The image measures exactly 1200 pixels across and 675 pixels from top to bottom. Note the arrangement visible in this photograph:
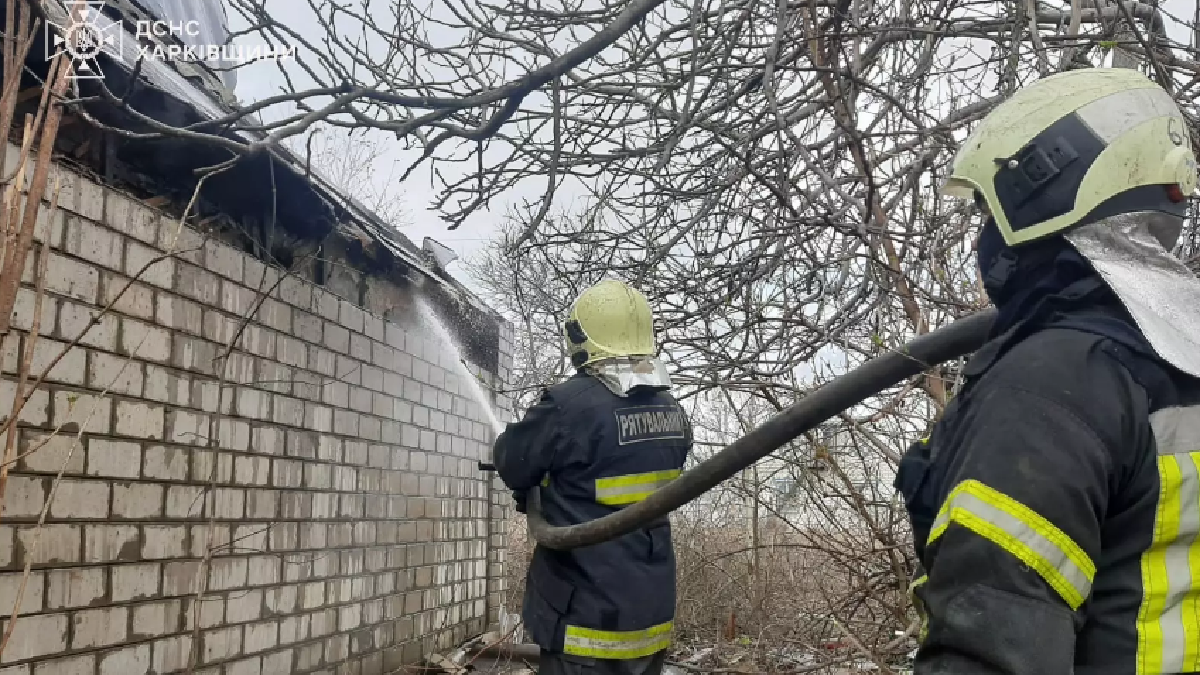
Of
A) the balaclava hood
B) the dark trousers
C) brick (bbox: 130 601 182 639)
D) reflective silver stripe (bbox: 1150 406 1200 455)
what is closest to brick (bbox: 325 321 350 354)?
brick (bbox: 130 601 182 639)

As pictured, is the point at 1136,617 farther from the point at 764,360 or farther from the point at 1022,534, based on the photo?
the point at 764,360

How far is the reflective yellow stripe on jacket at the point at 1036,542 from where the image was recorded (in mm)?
1178

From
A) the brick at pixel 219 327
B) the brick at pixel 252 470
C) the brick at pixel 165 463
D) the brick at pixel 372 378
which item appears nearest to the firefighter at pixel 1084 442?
the brick at pixel 165 463

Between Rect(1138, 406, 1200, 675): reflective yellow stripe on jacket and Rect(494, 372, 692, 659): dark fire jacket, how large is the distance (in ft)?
8.85

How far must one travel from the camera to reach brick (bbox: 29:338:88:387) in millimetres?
2945

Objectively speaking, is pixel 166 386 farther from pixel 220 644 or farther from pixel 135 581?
pixel 220 644

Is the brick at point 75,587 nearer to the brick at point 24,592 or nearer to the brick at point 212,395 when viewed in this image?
the brick at point 24,592

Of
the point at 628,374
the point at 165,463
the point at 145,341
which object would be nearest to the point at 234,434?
the point at 165,463

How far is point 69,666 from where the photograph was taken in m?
3.02

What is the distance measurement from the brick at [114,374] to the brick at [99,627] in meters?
0.76

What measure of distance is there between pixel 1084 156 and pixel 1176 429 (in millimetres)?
436

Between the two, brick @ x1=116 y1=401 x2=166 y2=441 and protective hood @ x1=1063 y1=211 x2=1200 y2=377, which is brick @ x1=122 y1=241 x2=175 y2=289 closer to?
brick @ x1=116 y1=401 x2=166 y2=441

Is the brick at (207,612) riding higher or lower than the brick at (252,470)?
lower

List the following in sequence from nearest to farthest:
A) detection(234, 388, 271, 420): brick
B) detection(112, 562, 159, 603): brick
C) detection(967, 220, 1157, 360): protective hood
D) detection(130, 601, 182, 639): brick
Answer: detection(967, 220, 1157, 360): protective hood < detection(112, 562, 159, 603): brick < detection(130, 601, 182, 639): brick < detection(234, 388, 271, 420): brick
